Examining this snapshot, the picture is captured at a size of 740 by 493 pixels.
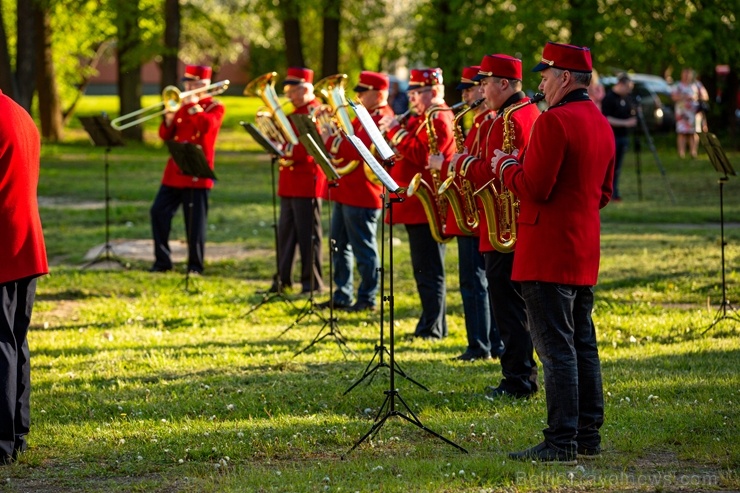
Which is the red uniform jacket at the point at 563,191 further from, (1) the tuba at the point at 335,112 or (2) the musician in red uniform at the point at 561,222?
(1) the tuba at the point at 335,112

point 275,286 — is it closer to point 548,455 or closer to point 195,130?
point 195,130

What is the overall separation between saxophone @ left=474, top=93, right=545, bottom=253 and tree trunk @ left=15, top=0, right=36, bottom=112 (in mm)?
19582

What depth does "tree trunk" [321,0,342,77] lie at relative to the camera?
96.4 ft

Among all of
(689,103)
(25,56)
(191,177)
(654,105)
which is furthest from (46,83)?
(191,177)

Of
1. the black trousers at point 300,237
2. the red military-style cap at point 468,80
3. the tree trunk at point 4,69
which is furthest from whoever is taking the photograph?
the tree trunk at point 4,69

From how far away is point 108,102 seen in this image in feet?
168

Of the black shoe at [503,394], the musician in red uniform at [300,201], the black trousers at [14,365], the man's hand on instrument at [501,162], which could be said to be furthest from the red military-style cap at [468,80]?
the black trousers at [14,365]

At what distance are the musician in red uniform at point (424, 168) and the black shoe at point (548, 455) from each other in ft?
10.2

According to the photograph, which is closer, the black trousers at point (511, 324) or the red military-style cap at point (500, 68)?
the red military-style cap at point (500, 68)

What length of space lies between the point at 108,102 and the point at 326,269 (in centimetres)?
3900

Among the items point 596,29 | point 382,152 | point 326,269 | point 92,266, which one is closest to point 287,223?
point 326,269

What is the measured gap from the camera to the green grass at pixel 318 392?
6.34m

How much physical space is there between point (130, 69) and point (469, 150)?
83.6 feet

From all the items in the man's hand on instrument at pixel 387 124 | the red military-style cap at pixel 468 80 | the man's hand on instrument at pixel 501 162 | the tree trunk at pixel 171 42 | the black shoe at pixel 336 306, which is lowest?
the black shoe at pixel 336 306
